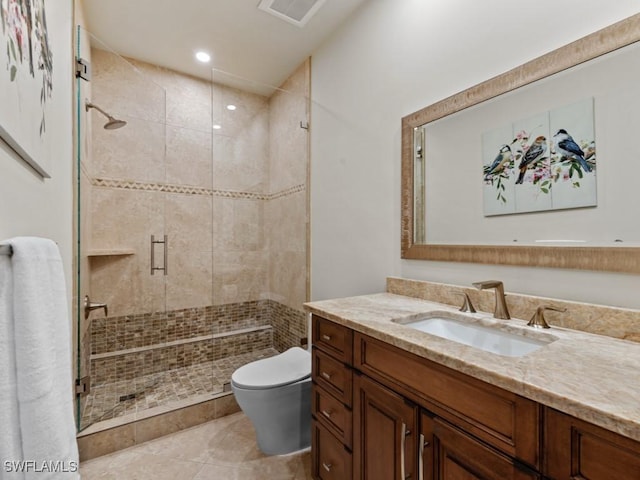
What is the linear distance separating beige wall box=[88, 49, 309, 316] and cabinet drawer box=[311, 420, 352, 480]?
1.19 m

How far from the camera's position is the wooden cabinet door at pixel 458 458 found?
70 cm

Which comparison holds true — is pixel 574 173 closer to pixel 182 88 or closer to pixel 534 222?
pixel 534 222

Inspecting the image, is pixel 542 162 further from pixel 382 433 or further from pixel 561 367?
pixel 382 433

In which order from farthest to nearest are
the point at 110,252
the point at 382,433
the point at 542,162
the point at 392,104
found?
the point at 110,252 < the point at 392,104 < the point at 542,162 < the point at 382,433

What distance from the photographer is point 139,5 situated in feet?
6.37

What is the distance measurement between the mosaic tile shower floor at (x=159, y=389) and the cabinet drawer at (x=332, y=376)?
112cm

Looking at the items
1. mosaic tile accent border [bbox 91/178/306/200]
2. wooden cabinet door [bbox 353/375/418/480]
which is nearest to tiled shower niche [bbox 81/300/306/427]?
mosaic tile accent border [bbox 91/178/306/200]

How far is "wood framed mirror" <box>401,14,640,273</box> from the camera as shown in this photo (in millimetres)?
967

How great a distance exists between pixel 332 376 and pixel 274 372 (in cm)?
60

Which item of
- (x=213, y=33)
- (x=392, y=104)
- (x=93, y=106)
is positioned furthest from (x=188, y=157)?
(x=392, y=104)

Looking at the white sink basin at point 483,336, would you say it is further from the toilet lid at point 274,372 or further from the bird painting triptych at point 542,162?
the toilet lid at point 274,372

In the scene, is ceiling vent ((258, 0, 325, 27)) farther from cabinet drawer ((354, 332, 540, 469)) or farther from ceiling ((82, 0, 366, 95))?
cabinet drawer ((354, 332, 540, 469))

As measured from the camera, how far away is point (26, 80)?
766 millimetres

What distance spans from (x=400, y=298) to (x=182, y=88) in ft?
8.48
